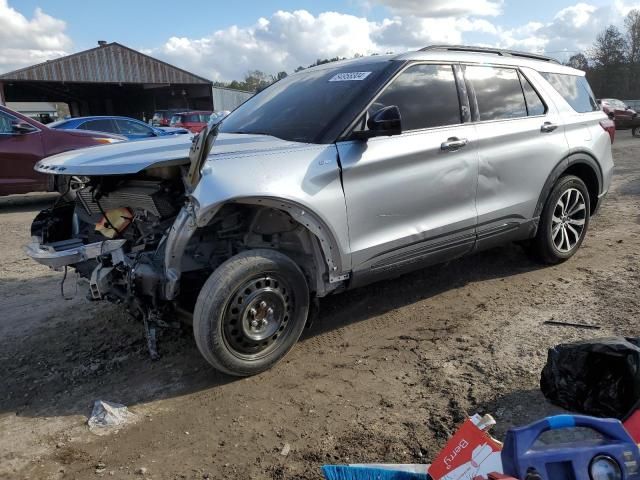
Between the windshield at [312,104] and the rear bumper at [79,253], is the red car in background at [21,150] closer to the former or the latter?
the windshield at [312,104]

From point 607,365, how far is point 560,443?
2.94 ft

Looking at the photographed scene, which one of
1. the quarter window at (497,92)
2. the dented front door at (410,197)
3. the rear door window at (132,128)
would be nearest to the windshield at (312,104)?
the dented front door at (410,197)

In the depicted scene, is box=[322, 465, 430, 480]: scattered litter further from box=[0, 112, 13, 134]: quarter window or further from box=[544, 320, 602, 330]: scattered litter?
box=[0, 112, 13, 134]: quarter window

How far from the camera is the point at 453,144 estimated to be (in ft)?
12.8

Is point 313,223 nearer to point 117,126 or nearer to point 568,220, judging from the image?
point 568,220

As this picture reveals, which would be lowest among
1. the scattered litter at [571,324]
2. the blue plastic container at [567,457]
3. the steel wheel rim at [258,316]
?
the scattered litter at [571,324]

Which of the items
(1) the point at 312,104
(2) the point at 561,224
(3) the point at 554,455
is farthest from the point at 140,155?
(2) the point at 561,224

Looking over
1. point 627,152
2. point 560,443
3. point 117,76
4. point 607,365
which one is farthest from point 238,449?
point 117,76

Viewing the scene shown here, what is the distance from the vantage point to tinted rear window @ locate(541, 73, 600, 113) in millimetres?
4929

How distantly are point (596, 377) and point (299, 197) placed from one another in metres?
1.83

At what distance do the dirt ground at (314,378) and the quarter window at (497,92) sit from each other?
1.48m

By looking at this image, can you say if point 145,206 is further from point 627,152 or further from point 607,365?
point 627,152

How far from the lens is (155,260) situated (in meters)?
3.17

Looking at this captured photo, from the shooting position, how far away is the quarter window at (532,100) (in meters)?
4.61
